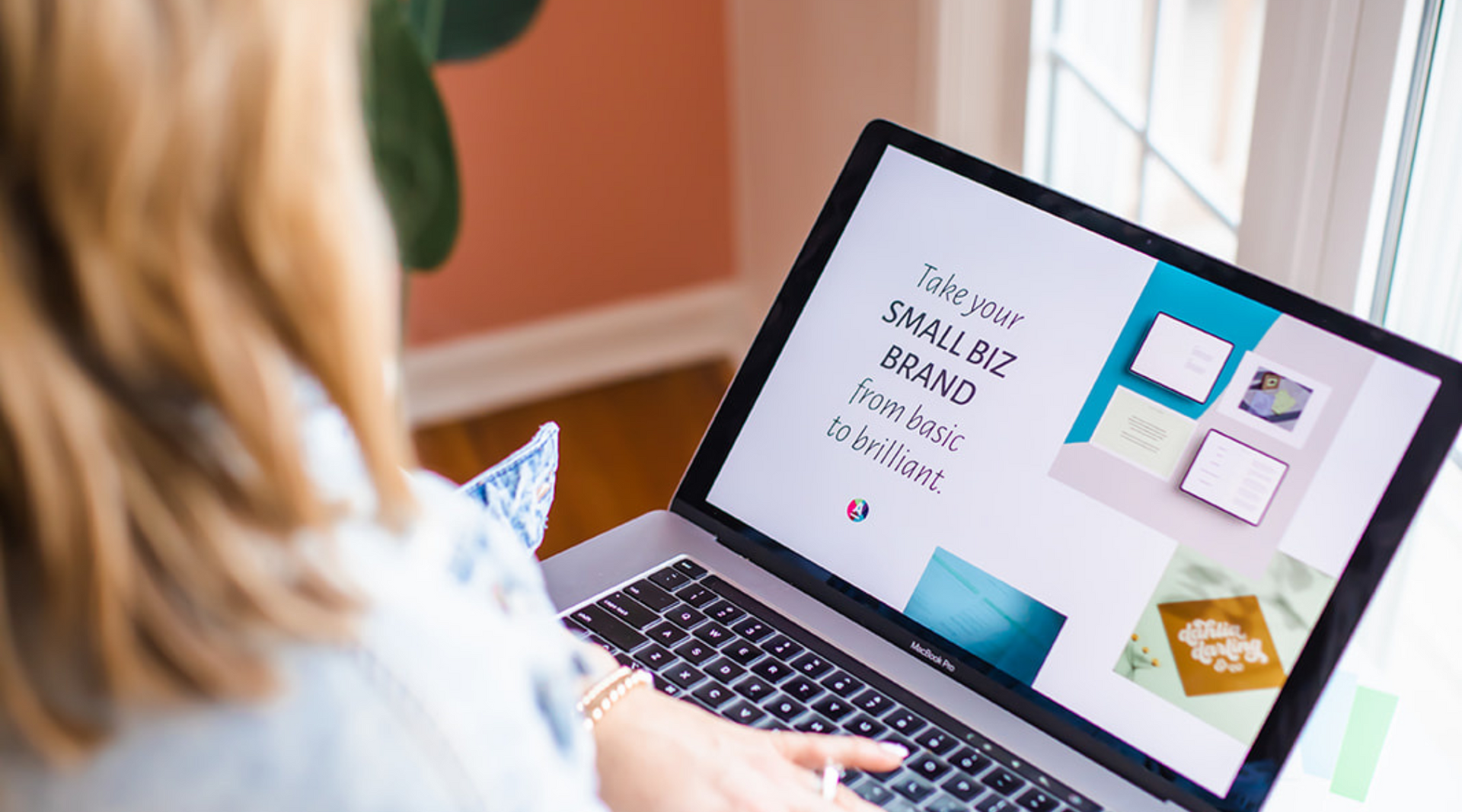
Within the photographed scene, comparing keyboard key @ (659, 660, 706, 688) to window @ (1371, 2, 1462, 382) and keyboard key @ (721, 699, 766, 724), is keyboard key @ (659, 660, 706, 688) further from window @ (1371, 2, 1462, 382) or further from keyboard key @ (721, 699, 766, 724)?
window @ (1371, 2, 1462, 382)

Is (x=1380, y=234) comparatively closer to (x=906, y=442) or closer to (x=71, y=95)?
(x=906, y=442)

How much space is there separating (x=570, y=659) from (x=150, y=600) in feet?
0.76

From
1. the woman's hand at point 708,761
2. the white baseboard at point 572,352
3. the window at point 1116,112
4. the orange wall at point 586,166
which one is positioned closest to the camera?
the woman's hand at point 708,761

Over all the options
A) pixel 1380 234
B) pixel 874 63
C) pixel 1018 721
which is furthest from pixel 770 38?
pixel 1018 721

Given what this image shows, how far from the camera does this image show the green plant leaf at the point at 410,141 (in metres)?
1.16

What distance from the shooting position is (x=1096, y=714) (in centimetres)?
72

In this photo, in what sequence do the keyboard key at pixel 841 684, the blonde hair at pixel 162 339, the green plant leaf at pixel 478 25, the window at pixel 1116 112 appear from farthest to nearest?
the green plant leaf at pixel 478 25 < the window at pixel 1116 112 < the keyboard key at pixel 841 684 < the blonde hair at pixel 162 339

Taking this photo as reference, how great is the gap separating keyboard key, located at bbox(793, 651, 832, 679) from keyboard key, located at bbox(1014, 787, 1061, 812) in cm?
14

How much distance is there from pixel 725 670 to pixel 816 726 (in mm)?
68

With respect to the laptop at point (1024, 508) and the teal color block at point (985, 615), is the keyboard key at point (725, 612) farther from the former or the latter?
→ the teal color block at point (985, 615)

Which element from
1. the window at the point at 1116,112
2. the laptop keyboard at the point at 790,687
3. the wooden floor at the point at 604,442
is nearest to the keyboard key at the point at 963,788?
the laptop keyboard at the point at 790,687

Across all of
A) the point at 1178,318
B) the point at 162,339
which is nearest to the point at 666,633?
the point at 1178,318

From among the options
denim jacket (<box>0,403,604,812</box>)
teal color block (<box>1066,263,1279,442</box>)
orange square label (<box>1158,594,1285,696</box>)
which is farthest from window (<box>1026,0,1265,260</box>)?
denim jacket (<box>0,403,604,812</box>)

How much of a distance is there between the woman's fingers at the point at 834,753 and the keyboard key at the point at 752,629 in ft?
0.32
